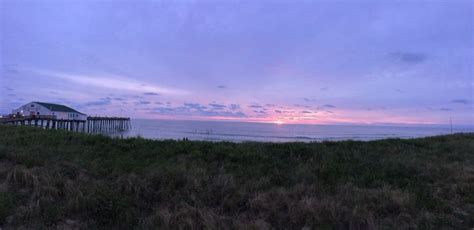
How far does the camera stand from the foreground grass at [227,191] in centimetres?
513

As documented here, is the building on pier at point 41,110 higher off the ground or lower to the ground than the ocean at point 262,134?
higher

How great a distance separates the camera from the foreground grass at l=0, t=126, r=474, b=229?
202 inches

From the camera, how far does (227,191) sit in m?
6.45

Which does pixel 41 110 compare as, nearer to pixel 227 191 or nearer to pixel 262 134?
pixel 262 134

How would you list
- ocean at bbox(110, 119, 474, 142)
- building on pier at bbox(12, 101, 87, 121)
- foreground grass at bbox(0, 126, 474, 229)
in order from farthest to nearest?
building on pier at bbox(12, 101, 87, 121) → ocean at bbox(110, 119, 474, 142) → foreground grass at bbox(0, 126, 474, 229)

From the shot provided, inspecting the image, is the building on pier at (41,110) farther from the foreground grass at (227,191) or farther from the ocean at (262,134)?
the foreground grass at (227,191)

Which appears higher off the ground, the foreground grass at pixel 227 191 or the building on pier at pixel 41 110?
the building on pier at pixel 41 110

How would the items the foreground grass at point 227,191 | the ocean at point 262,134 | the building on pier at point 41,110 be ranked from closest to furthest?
the foreground grass at point 227,191, the ocean at point 262,134, the building on pier at point 41,110

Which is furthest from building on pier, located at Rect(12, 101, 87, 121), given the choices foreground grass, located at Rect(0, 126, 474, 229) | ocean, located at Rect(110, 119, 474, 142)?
foreground grass, located at Rect(0, 126, 474, 229)

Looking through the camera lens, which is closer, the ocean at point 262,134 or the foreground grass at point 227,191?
the foreground grass at point 227,191

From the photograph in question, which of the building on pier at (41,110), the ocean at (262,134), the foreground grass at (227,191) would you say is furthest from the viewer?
the building on pier at (41,110)

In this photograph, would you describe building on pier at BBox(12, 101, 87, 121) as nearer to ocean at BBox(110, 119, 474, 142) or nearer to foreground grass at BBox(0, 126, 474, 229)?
ocean at BBox(110, 119, 474, 142)

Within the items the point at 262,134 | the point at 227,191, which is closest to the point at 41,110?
the point at 262,134

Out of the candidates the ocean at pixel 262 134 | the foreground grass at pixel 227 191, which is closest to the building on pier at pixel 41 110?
the ocean at pixel 262 134
